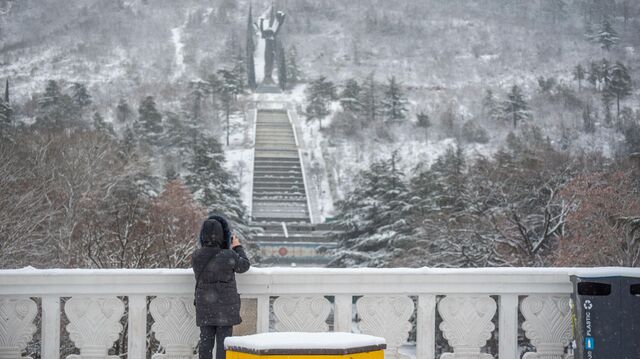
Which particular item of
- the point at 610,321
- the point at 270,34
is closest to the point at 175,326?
the point at 610,321

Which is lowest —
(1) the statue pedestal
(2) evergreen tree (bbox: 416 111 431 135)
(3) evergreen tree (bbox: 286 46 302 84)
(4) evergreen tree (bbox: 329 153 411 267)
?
(4) evergreen tree (bbox: 329 153 411 267)

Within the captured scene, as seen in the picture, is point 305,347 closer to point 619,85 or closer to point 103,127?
point 103,127

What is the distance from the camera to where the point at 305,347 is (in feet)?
13.2

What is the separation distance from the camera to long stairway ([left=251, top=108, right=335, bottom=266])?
48.8 m

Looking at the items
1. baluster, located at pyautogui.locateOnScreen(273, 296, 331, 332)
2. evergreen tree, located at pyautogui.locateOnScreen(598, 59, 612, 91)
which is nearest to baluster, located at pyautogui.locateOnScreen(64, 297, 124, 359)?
baluster, located at pyautogui.locateOnScreen(273, 296, 331, 332)

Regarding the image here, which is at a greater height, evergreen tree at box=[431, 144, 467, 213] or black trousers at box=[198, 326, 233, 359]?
evergreen tree at box=[431, 144, 467, 213]

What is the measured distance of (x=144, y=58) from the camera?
110 metres

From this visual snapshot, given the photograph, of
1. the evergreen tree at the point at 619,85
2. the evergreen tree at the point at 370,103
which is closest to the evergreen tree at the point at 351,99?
the evergreen tree at the point at 370,103

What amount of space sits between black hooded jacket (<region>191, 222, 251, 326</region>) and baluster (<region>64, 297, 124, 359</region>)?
0.62 m

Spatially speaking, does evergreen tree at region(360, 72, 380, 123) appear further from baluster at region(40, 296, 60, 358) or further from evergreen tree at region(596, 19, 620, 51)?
baluster at region(40, 296, 60, 358)

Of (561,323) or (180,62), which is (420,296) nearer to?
(561,323)

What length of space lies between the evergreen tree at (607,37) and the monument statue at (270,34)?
4550cm

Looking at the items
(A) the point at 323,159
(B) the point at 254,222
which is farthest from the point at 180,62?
(B) the point at 254,222

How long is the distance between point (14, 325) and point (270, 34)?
8869 cm
